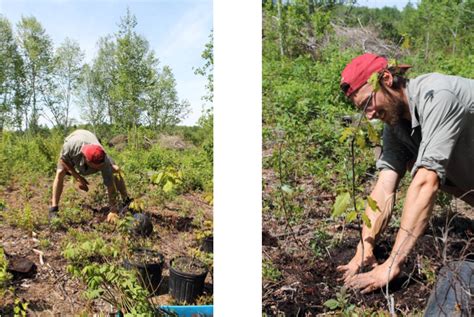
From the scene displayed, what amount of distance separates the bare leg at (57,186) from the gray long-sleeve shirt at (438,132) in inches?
80.7

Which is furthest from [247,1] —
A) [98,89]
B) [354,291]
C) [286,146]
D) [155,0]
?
[98,89]

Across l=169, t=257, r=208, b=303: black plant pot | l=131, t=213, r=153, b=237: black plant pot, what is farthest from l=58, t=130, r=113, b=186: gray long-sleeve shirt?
l=169, t=257, r=208, b=303: black plant pot

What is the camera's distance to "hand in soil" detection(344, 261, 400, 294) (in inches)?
65.0

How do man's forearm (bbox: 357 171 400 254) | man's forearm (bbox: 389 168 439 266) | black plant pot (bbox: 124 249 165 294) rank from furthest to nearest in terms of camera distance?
black plant pot (bbox: 124 249 165 294) < man's forearm (bbox: 357 171 400 254) < man's forearm (bbox: 389 168 439 266)

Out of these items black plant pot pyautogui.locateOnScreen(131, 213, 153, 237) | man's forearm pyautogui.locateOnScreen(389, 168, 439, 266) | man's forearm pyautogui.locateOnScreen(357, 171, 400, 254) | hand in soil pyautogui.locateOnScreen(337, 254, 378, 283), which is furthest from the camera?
black plant pot pyautogui.locateOnScreen(131, 213, 153, 237)

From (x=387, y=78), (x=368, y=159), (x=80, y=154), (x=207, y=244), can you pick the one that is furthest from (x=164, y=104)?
(x=387, y=78)

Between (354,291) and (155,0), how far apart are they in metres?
2.10

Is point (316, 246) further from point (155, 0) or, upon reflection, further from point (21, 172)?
point (21, 172)

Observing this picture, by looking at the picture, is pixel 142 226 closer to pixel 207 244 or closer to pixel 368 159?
pixel 207 244

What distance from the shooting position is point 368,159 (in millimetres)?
2467

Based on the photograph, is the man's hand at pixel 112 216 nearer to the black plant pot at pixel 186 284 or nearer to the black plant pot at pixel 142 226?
the black plant pot at pixel 142 226

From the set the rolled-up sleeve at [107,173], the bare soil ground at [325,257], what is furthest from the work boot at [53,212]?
the bare soil ground at [325,257]

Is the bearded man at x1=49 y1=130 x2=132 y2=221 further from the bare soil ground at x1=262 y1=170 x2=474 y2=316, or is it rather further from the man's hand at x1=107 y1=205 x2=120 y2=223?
the bare soil ground at x1=262 y1=170 x2=474 y2=316

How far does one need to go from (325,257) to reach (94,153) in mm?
1636
